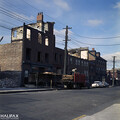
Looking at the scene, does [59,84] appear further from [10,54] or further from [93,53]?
[93,53]

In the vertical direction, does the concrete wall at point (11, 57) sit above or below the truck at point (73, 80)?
above

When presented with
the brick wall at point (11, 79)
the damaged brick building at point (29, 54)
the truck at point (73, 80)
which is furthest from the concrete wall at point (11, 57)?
the truck at point (73, 80)

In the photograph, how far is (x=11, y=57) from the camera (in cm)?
3064

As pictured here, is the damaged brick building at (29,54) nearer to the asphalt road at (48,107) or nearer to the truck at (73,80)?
the truck at (73,80)

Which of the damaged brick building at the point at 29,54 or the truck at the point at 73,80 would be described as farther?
the damaged brick building at the point at 29,54

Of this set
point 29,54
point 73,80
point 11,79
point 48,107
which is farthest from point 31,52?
point 48,107

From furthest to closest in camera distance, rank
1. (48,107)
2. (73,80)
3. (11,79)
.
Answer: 1. (11,79)
2. (73,80)
3. (48,107)

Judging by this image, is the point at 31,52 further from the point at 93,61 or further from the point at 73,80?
A: the point at 93,61

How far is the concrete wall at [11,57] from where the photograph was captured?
96.4 feet

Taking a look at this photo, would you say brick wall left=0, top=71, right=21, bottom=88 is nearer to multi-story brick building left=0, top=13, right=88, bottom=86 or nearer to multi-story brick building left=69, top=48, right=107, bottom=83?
multi-story brick building left=0, top=13, right=88, bottom=86

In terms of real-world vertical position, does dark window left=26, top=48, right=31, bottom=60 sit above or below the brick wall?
above

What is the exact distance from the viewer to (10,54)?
30.9 metres

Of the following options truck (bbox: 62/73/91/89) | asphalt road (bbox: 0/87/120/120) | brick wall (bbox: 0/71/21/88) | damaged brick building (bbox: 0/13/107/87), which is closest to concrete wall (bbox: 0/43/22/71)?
damaged brick building (bbox: 0/13/107/87)

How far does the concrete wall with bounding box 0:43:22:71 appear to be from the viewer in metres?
29.4
